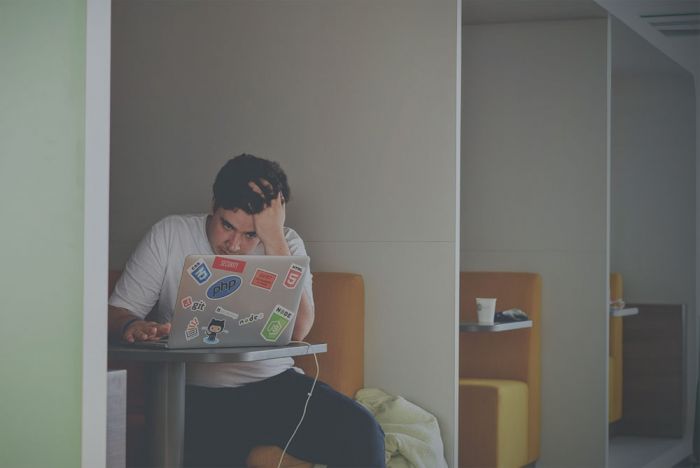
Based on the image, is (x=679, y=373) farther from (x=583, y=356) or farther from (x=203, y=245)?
(x=203, y=245)

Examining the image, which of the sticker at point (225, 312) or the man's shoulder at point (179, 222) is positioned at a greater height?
the man's shoulder at point (179, 222)

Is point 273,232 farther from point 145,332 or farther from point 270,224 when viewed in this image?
point 145,332

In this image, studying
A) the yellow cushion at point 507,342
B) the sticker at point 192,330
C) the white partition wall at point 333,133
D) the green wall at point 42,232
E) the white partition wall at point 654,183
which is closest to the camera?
the green wall at point 42,232

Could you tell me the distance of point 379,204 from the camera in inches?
155

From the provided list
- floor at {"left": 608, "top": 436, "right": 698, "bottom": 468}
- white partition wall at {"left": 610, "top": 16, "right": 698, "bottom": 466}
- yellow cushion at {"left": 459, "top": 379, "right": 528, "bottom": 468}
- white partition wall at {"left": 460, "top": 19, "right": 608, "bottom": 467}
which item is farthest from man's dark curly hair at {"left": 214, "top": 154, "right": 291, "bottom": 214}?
white partition wall at {"left": 610, "top": 16, "right": 698, "bottom": 466}

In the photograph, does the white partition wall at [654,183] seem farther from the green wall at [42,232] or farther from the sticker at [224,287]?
the green wall at [42,232]

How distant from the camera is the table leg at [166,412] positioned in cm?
269

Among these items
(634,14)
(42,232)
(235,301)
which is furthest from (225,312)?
(634,14)

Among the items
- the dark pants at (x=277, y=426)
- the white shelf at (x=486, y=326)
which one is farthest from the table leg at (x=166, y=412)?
the white shelf at (x=486, y=326)

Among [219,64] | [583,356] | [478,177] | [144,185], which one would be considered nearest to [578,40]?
[478,177]

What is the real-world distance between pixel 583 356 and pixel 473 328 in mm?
1179

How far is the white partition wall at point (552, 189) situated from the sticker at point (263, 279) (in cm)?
261

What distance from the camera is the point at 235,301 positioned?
2.73m

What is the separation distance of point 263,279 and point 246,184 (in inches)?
32.6
